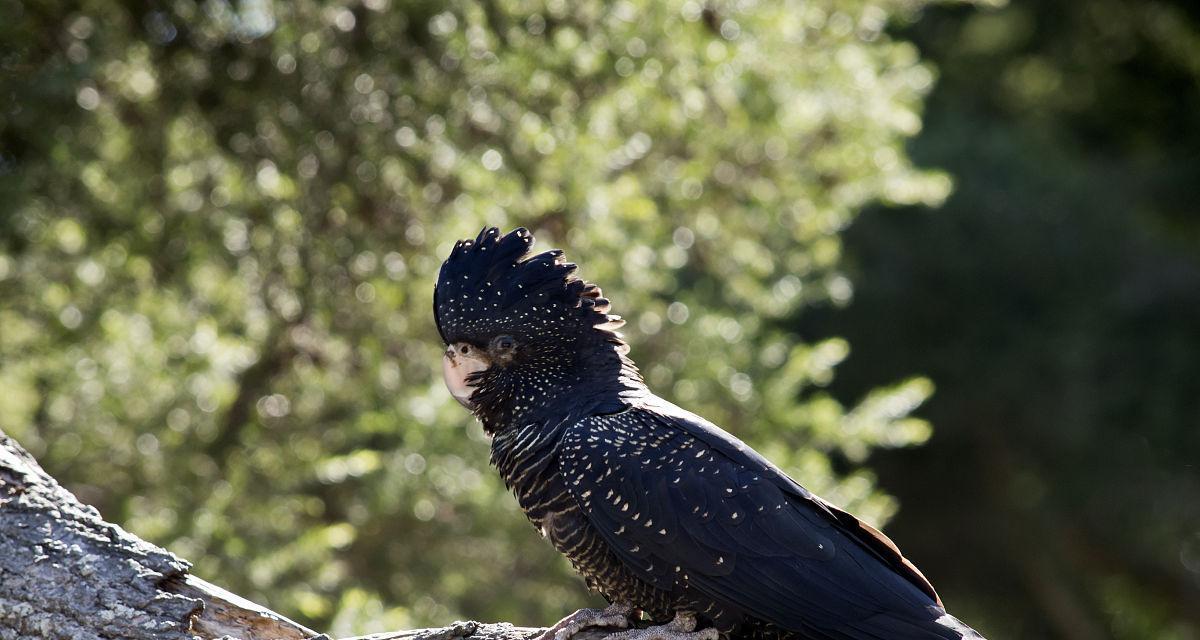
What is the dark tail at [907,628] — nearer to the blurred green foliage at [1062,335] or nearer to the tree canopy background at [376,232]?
the tree canopy background at [376,232]

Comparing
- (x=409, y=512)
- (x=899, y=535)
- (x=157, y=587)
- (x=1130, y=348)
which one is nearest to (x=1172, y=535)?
(x=1130, y=348)

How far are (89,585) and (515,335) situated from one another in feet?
5.01

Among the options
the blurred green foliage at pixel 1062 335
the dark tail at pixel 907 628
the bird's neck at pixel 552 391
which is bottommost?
the dark tail at pixel 907 628

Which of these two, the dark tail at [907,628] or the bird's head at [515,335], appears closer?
the dark tail at [907,628]

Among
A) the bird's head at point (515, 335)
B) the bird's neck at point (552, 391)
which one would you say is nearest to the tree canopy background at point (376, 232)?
the bird's head at point (515, 335)

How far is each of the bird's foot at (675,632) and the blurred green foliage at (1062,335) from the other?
9.41 meters

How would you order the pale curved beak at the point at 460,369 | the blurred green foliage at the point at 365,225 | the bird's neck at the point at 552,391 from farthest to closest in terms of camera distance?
the blurred green foliage at the point at 365,225 → the pale curved beak at the point at 460,369 → the bird's neck at the point at 552,391

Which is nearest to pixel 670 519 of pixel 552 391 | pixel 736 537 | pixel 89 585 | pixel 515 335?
pixel 736 537

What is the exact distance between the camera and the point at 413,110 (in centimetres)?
571

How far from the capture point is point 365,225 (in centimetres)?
593

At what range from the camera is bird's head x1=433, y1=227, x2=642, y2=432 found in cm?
396

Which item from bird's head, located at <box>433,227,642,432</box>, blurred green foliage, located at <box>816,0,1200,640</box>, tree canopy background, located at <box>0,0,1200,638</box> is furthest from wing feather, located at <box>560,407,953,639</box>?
blurred green foliage, located at <box>816,0,1200,640</box>

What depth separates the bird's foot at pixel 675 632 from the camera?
3.57 m

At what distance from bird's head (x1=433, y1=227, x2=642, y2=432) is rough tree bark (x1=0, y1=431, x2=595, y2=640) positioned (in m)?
0.90
